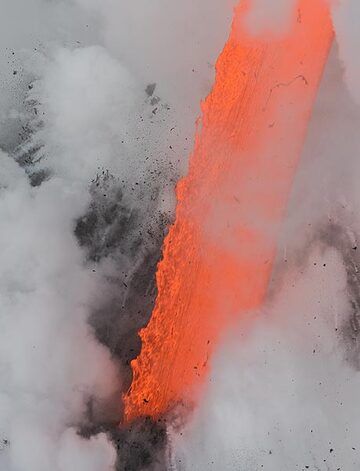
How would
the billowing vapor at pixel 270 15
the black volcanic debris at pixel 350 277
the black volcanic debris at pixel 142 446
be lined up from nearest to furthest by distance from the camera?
the black volcanic debris at pixel 142 446
the black volcanic debris at pixel 350 277
the billowing vapor at pixel 270 15

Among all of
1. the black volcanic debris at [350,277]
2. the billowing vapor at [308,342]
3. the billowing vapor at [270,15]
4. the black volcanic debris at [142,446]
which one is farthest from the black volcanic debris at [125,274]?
the billowing vapor at [270,15]

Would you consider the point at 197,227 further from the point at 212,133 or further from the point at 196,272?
the point at 212,133

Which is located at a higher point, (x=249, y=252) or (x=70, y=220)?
(x=70, y=220)

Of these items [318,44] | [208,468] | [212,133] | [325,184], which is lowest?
[208,468]

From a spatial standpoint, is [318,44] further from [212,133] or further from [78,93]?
[78,93]

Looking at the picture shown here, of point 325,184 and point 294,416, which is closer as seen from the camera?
point 294,416

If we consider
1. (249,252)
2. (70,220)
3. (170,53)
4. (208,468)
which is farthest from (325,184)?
(208,468)

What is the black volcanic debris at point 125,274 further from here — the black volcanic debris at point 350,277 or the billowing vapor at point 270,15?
the billowing vapor at point 270,15

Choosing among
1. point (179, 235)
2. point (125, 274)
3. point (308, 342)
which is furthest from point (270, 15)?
point (308, 342)

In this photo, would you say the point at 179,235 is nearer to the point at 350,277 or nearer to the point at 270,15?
the point at 350,277
